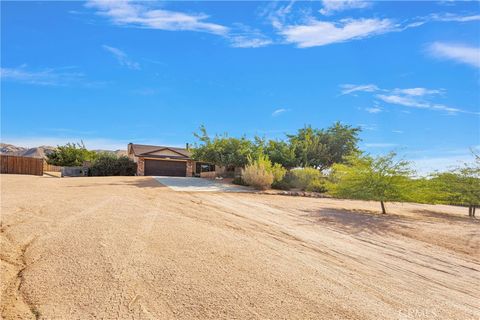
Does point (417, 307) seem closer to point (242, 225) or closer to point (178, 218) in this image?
point (242, 225)

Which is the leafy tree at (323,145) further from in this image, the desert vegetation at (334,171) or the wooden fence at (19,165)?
the wooden fence at (19,165)

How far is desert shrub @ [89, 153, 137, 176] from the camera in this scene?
3009cm

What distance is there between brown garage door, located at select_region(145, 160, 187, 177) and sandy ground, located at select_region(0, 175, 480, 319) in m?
25.2

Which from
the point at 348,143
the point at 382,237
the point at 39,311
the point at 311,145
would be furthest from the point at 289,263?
the point at 348,143

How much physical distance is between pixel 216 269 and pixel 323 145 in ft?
81.2

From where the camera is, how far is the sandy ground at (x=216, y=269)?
349 cm

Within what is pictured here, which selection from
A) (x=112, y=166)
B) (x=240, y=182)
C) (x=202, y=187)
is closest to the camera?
(x=202, y=187)

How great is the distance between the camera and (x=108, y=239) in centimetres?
558

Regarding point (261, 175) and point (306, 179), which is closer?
point (261, 175)

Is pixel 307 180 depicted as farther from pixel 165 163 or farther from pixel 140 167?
pixel 140 167

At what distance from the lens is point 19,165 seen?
1193 inches

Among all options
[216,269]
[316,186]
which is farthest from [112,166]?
[216,269]

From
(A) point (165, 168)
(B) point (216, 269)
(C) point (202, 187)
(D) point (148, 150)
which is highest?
(D) point (148, 150)

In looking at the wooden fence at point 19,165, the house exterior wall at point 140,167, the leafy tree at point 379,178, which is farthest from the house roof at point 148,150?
the leafy tree at point 379,178
